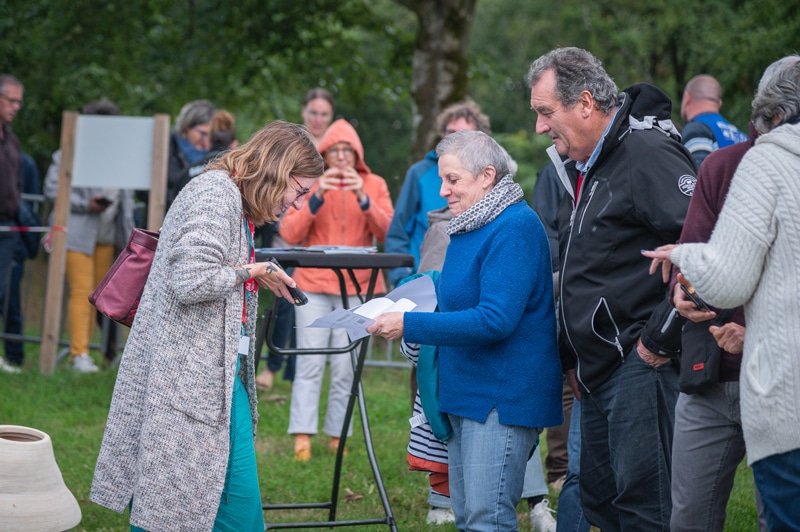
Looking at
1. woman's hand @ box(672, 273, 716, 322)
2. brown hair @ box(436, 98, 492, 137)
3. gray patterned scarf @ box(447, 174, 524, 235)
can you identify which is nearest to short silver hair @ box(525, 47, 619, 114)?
gray patterned scarf @ box(447, 174, 524, 235)

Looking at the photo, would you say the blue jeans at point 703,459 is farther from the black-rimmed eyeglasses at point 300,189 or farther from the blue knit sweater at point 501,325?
the black-rimmed eyeglasses at point 300,189

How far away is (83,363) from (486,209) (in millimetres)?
6070

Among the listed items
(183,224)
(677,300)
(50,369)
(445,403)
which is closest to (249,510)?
(445,403)

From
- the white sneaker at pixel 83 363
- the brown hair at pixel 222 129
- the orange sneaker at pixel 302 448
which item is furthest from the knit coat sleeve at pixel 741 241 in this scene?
the white sneaker at pixel 83 363

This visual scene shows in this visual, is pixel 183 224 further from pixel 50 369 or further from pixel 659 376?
pixel 50 369

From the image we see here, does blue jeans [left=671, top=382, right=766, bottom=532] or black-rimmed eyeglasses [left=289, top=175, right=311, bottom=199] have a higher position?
black-rimmed eyeglasses [left=289, top=175, right=311, bottom=199]

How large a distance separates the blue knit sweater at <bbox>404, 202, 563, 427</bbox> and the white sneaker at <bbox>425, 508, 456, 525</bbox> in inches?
67.8

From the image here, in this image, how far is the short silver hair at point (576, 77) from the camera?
133 inches

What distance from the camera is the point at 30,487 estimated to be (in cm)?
387

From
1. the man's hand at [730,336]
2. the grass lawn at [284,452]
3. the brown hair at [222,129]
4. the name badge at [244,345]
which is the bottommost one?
the grass lawn at [284,452]

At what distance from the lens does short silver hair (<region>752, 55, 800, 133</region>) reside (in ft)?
9.02

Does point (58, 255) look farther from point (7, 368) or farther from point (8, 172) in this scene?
point (7, 368)

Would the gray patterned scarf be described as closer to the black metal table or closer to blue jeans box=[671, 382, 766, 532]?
blue jeans box=[671, 382, 766, 532]

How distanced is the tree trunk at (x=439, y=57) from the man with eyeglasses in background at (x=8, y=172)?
4.23 m
